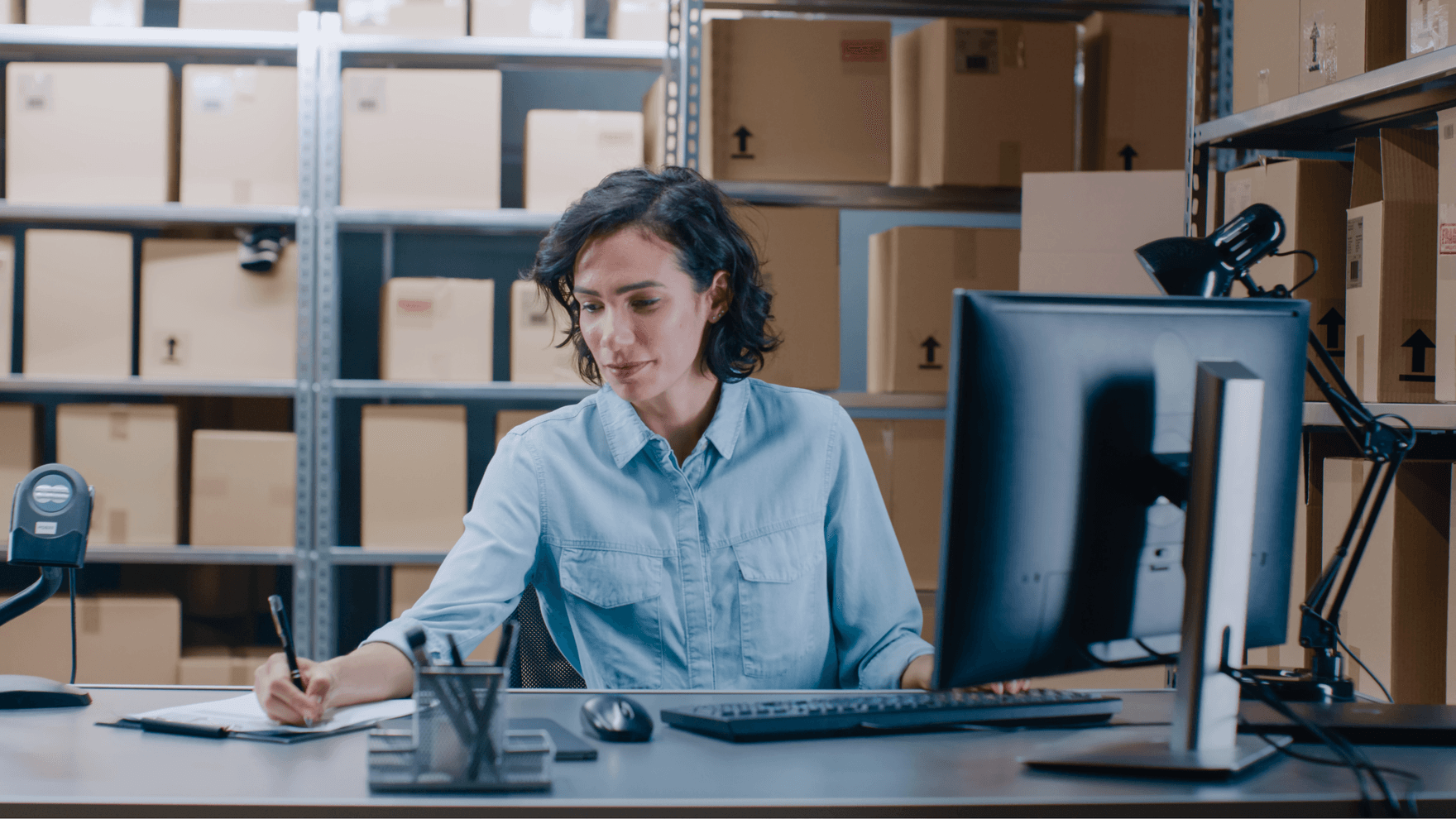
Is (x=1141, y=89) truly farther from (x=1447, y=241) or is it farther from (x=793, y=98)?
(x=1447, y=241)

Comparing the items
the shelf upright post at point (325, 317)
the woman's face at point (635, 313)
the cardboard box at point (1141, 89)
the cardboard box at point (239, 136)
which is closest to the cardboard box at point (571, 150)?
the shelf upright post at point (325, 317)

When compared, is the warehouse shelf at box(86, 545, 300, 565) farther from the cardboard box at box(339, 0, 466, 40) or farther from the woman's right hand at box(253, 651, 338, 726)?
the woman's right hand at box(253, 651, 338, 726)

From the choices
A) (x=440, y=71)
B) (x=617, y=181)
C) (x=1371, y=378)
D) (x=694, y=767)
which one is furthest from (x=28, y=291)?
(x=1371, y=378)

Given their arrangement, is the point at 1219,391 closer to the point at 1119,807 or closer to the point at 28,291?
the point at 1119,807

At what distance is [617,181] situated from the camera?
137 cm

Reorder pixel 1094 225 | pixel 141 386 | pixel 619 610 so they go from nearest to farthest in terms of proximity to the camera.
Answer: pixel 619 610 < pixel 1094 225 < pixel 141 386

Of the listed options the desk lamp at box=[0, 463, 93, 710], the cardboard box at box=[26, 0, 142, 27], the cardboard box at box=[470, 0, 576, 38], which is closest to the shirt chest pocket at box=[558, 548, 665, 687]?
the desk lamp at box=[0, 463, 93, 710]

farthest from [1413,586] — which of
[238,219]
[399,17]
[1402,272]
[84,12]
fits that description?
[84,12]

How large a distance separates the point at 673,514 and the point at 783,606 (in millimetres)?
173

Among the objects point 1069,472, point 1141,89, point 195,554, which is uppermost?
point 1141,89

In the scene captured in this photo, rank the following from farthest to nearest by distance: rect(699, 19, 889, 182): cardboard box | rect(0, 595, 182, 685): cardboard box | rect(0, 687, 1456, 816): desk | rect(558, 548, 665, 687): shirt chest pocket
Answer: rect(0, 595, 182, 685): cardboard box < rect(699, 19, 889, 182): cardboard box < rect(558, 548, 665, 687): shirt chest pocket < rect(0, 687, 1456, 816): desk

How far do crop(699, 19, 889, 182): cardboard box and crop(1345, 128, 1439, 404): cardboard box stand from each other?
99 cm

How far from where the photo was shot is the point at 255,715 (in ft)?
2.94

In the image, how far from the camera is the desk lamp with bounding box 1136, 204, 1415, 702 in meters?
0.93
